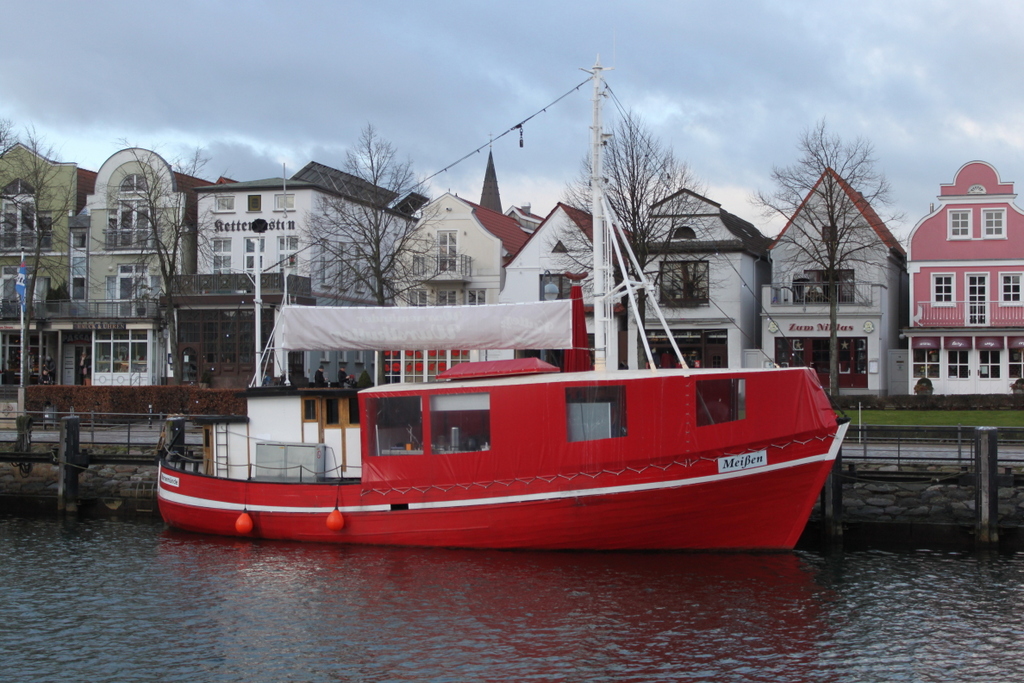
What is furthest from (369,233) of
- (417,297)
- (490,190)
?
(490,190)

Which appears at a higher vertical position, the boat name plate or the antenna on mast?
the antenna on mast

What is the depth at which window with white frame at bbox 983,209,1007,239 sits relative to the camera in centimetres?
4556

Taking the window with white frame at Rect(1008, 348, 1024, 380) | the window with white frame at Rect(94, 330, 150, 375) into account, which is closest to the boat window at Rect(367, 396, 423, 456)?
the window with white frame at Rect(94, 330, 150, 375)

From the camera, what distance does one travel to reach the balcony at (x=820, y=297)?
4638 cm

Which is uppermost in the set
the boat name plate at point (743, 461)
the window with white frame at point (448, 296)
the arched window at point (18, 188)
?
the arched window at point (18, 188)

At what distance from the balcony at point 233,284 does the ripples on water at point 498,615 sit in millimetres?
27414

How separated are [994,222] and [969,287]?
2.96 metres

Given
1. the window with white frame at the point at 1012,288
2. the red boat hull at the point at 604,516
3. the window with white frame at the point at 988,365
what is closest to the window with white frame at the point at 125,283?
the red boat hull at the point at 604,516

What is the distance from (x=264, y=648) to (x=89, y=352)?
42.0 metres

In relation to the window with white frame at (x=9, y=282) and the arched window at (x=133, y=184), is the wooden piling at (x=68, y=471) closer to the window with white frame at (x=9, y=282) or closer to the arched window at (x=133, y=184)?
the arched window at (x=133, y=184)

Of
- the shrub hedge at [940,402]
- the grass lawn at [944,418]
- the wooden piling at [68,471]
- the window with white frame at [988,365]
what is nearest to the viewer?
the wooden piling at [68,471]

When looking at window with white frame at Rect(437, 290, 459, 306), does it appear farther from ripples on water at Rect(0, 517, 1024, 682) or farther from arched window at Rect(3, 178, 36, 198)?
ripples on water at Rect(0, 517, 1024, 682)

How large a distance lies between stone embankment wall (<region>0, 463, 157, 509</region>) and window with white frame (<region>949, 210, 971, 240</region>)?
3493cm

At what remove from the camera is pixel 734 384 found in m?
19.0
